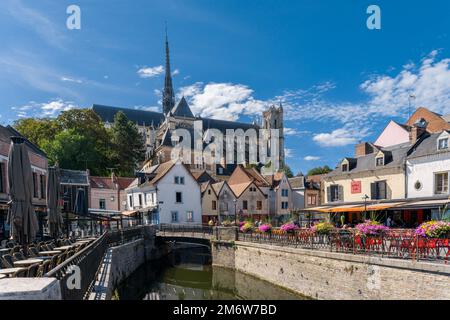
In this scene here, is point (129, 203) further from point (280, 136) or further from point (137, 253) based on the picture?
point (280, 136)

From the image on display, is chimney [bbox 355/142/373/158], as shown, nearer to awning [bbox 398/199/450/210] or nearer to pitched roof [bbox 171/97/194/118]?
Answer: awning [bbox 398/199/450/210]

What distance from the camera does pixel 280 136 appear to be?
119 metres

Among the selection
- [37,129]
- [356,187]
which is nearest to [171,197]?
[356,187]

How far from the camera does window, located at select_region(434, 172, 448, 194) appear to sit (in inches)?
878

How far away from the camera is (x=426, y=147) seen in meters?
24.6

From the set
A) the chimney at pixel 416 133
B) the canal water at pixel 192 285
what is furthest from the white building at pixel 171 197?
the chimney at pixel 416 133

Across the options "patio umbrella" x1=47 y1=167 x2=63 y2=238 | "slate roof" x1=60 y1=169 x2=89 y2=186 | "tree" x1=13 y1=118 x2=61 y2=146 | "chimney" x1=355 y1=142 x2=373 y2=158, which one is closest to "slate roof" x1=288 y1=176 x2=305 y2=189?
"chimney" x1=355 y1=142 x2=373 y2=158

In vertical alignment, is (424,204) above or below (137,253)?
above

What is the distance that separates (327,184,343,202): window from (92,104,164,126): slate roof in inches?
3098

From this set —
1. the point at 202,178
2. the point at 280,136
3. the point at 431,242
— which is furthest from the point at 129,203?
the point at 280,136
